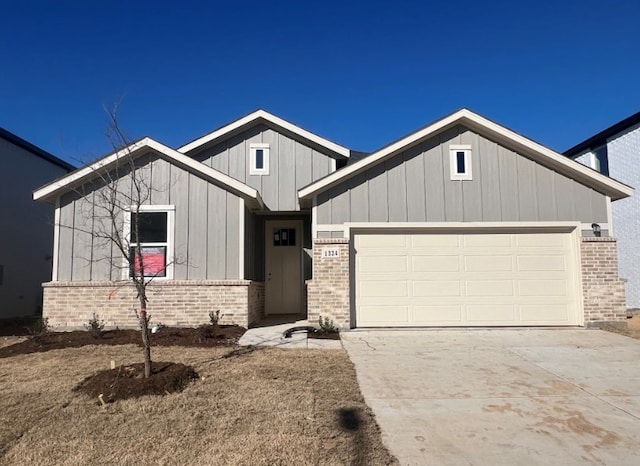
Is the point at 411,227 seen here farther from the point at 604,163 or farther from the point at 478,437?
the point at 604,163

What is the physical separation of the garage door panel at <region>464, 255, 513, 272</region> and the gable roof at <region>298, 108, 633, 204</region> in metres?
2.33

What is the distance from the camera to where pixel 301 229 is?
1349 centimetres

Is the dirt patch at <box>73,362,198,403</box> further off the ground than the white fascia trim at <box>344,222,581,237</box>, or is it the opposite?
the white fascia trim at <box>344,222,581,237</box>

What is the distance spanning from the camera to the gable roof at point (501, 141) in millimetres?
10289

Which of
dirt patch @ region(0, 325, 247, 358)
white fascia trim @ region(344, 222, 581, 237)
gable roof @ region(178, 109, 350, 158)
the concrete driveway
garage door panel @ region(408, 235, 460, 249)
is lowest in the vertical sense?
the concrete driveway

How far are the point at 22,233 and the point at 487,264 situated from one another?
46.5ft

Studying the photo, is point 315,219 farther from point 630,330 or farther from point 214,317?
point 630,330

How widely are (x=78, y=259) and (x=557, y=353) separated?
939cm

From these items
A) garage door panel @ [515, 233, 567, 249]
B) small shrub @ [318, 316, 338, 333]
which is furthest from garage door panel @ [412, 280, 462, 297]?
small shrub @ [318, 316, 338, 333]

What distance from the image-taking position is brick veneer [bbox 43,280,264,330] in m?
10.1

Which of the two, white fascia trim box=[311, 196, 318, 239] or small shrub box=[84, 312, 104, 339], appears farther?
white fascia trim box=[311, 196, 318, 239]

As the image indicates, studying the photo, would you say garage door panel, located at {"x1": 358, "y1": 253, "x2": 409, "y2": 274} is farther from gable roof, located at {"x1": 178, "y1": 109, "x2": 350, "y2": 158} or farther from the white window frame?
the white window frame

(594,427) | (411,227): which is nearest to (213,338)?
(411,227)

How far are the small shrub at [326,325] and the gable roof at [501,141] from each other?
2642mm
